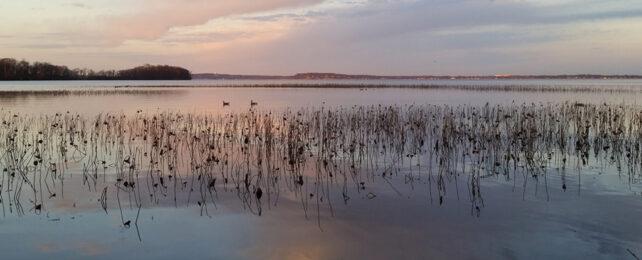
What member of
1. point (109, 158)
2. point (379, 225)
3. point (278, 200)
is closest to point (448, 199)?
point (379, 225)

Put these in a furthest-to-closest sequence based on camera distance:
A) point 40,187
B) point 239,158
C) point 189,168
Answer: point 239,158 → point 189,168 → point 40,187

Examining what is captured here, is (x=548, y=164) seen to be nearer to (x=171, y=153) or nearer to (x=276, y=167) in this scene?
(x=276, y=167)

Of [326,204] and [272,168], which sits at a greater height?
[272,168]

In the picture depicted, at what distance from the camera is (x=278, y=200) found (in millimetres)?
7727

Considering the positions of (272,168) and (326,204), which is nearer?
(326,204)

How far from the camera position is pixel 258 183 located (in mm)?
8719

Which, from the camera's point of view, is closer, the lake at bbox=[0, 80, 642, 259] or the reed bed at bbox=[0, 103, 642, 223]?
the lake at bbox=[0, 80, 642, 259]

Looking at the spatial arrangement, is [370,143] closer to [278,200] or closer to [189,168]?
[189,168]

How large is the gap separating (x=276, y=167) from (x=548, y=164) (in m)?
5.36

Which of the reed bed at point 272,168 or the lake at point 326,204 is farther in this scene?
the reed bed at point 272,168

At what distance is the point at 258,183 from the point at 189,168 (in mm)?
1985

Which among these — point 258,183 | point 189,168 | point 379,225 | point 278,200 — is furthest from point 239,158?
point 379,225

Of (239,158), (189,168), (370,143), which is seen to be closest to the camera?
(189,168)

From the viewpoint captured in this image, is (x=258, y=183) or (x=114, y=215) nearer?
(x=114, y=215)
